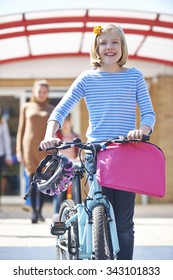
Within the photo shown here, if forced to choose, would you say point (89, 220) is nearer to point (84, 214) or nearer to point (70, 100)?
point (84, 214)

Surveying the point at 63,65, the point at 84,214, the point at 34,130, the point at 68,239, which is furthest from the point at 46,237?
the point at 63,65

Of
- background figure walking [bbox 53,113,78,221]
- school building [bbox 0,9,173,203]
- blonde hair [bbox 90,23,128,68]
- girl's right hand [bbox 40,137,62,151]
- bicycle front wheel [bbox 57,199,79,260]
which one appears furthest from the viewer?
school building [bbox 0,9,173,203]

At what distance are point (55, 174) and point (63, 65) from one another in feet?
28.2

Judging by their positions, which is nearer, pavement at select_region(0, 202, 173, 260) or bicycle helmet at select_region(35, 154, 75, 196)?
bicycle helmet at select_region(35, 154, 75, 196)

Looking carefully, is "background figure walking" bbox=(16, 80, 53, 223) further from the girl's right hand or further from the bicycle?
the girl's right hand

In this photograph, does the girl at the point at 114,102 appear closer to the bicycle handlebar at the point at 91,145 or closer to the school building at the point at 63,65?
the bicycle handlebar at the point at 91,145

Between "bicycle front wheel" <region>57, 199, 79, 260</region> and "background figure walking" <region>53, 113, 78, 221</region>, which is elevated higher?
"background figure walking" <region>53, 113, 78, 221</region>

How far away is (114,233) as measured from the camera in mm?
3732

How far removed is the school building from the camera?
10359mm

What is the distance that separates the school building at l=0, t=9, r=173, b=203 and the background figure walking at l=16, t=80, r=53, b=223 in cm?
223

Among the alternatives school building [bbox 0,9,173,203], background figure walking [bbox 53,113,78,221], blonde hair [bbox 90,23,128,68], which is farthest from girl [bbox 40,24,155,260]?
school building [bbox 0,9,173,203]

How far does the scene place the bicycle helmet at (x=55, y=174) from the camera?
3863 millimetres

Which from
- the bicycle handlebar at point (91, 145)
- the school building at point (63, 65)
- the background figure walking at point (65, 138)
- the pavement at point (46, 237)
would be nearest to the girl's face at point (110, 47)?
the bicycle handlebar at point (91, 145)
